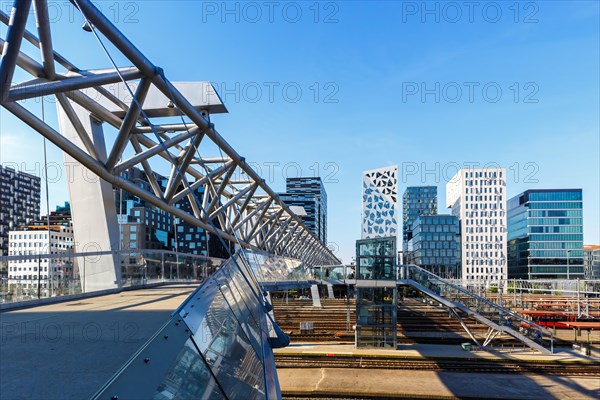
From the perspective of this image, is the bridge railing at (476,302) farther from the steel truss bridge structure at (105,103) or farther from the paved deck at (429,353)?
the steel truss bridge structure at (105,103)

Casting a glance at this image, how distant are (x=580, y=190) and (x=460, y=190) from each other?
24.2m

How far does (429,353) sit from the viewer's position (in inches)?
814

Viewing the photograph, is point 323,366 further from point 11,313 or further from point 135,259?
point 11,313

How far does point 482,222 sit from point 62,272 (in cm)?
10398

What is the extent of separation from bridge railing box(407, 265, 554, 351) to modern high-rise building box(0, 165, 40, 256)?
137 meters

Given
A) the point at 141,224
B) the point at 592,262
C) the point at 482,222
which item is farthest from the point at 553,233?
the point at 141,224

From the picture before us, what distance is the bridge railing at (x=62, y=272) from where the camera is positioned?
8109 millimetres

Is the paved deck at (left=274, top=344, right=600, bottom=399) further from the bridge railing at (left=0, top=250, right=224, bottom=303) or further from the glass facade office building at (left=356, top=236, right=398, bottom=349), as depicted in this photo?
the bridge railing at (left=0, top=250, right=224, bottom=303)

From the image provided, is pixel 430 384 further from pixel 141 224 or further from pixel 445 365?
pixel 141 224

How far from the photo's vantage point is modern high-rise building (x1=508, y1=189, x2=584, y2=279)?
314 ft

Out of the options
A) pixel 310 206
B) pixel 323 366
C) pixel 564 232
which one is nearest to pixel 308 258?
pixel 323 366

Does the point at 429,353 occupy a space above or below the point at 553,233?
below

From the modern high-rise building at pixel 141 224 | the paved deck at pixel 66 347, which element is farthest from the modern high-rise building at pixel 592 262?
the paved deck at pixel 66 347

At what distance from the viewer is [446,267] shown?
4247 inches
